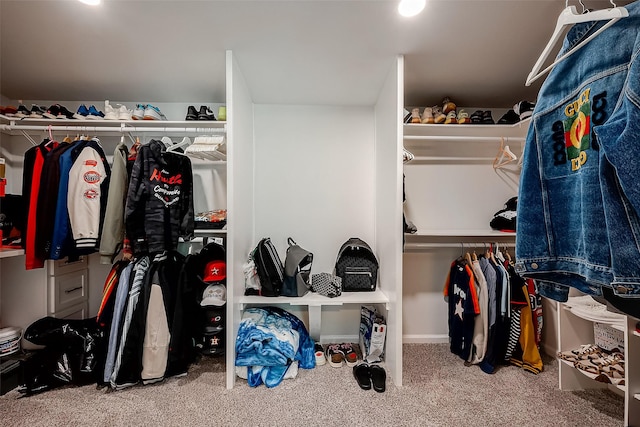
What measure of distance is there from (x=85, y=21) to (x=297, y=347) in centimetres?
220

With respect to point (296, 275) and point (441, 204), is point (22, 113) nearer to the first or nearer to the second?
point (296, 275)

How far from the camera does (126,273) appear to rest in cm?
157

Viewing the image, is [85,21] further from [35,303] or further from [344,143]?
[35,303]

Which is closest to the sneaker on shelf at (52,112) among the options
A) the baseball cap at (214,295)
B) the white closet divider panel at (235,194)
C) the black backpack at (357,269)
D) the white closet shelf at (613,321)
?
the white closet divider panel at (235,194)

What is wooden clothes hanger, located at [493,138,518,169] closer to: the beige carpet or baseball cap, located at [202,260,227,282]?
the beige carpet

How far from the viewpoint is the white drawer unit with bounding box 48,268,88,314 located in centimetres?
180

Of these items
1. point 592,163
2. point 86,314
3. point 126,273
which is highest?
point 592,163

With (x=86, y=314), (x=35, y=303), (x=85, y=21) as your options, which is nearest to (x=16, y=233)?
(x=35, y=303)

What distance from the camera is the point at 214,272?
5.44 ft

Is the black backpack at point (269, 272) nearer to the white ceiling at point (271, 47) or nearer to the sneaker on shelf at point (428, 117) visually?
the white ceiling at point (271, 47)

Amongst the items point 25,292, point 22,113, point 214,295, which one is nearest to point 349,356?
point 214,295

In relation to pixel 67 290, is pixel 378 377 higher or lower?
lower

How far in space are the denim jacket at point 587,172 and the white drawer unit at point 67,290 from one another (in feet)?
8.87

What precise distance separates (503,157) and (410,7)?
59.4 inches
